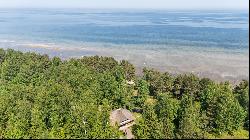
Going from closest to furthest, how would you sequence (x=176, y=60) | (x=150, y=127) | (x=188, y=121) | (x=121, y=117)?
1. (x=188, y=121)
2. (x=150, y=127)
3. (x=121, y=117)
4. (x=176, y=60)

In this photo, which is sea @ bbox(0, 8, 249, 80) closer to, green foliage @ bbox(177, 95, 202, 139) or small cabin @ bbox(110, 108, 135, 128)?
green foliage @ bbox(177, 95, 202, 139)

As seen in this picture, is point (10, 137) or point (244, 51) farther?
point (244, 51)

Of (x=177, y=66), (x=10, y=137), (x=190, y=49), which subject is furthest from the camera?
(x=190, y=49)

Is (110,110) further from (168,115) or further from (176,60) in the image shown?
(176,60)

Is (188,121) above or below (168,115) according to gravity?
above

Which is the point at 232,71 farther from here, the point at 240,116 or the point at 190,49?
the point at 240,116

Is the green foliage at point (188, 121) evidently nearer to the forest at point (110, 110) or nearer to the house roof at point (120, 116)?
the forest at point (110, 110)

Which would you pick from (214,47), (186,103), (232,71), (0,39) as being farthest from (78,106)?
(0,39)

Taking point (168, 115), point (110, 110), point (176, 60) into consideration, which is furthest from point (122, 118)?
point (176, 60)
